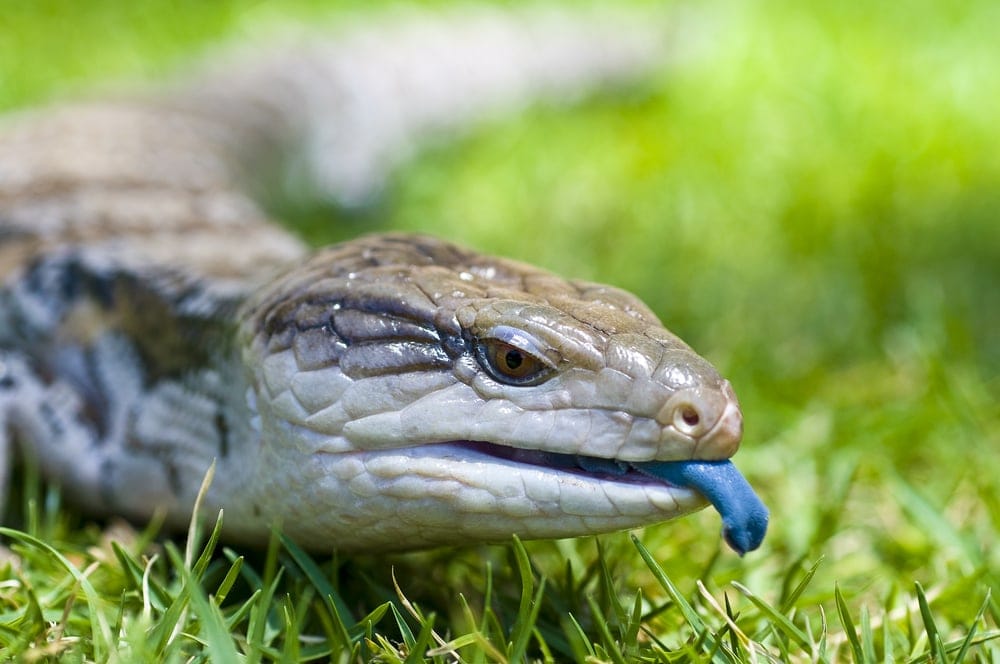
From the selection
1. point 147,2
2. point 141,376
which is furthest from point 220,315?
point 147,2

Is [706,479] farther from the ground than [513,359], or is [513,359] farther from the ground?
[513,359]

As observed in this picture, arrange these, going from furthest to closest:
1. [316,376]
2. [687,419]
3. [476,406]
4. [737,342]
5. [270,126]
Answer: [270,126] < [737,342] < [316,376] < [476,406] < [687,419]

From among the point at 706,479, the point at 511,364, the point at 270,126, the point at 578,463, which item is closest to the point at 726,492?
the point at 706,479

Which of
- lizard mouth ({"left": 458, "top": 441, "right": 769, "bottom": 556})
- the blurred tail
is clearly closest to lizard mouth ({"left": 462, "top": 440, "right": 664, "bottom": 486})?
lizard mouth ({"left": 458, "top": 441, "right": 769, "bottom": 556})

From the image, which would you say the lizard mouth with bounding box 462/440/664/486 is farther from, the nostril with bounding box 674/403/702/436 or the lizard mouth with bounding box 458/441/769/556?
the nostril with bounding box 674/403/702/436

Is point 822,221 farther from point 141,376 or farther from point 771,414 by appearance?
point 141,376

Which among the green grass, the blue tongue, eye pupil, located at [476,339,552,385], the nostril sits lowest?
the green grass

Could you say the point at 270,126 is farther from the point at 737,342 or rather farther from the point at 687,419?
the point at 687,419

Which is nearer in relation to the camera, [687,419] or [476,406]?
[687,419]

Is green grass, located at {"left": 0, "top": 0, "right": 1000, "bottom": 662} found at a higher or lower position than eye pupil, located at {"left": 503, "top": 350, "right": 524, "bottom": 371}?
lower
